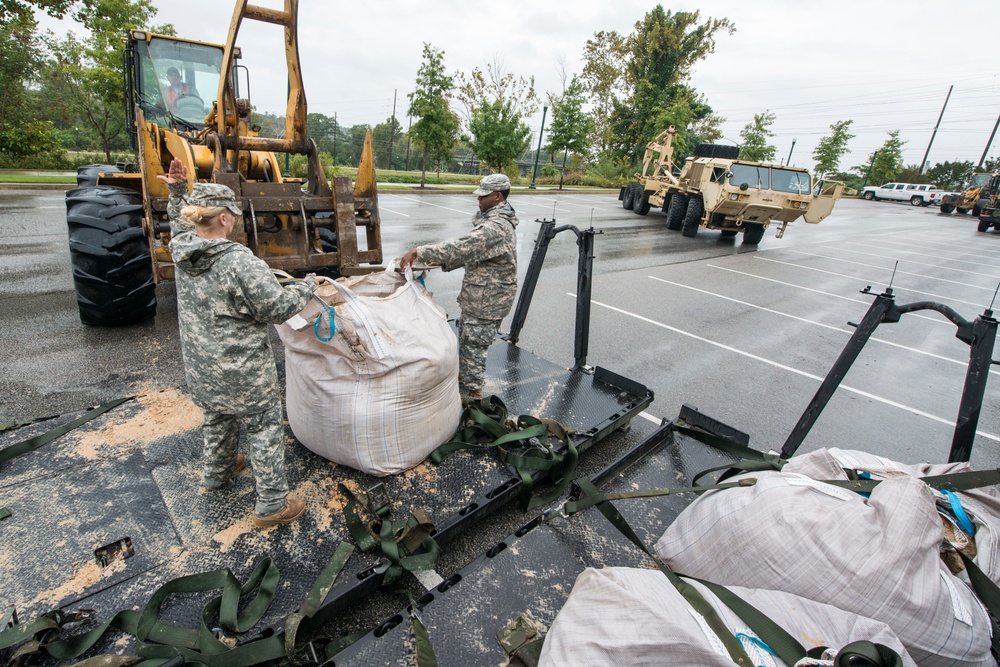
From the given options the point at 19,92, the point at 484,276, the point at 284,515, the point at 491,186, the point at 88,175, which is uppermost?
the point at 19,92

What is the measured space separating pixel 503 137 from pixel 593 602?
1910cm

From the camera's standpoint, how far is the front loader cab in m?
5.23

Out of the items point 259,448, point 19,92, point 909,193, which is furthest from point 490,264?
point 909,193

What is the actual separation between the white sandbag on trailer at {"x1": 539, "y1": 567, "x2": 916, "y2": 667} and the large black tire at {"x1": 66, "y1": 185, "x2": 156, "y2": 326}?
4434 mm

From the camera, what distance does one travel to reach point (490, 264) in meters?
3.27

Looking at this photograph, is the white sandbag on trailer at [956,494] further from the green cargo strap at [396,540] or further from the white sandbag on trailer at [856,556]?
the green cargo strap at [396,540]

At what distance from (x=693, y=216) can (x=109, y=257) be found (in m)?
12.7

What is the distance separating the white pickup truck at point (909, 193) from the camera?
116ft

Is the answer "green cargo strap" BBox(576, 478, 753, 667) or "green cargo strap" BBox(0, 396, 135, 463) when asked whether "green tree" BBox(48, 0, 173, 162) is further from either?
"green cargo strap" BBox(576, 478, 753, 667)

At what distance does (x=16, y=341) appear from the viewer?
13.3 ft

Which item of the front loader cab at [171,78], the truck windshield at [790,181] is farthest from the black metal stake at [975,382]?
the truck windshield at [790,181]

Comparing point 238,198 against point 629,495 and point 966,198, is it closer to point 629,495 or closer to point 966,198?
point 629,495

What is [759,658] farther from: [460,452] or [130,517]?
[130,517]

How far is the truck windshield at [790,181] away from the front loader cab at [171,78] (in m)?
12.1
